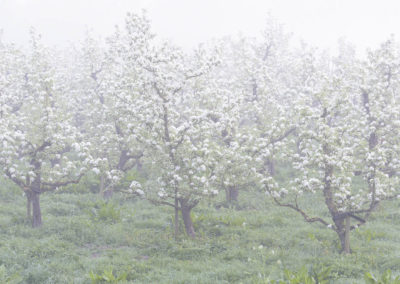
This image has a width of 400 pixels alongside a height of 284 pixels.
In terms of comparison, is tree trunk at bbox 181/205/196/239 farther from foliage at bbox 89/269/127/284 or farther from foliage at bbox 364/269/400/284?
foliage at bbox 364/269/400/284

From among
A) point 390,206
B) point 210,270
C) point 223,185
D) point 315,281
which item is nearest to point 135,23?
point 223,185

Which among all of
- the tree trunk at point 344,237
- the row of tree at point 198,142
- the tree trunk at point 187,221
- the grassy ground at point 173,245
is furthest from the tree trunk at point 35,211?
the tree trunk at point 344,237

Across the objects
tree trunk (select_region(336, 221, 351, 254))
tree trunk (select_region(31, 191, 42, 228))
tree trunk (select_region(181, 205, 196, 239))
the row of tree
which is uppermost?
the row of tree

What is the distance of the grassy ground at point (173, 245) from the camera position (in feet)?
40.2

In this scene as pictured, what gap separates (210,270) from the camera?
12.6 metres

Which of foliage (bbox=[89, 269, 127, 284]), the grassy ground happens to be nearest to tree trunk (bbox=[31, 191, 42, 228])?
the grassy ground

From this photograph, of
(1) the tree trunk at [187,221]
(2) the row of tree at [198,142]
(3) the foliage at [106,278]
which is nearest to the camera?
(3) the foliage at [106,278]

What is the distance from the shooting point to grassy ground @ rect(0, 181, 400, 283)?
12.3 meters

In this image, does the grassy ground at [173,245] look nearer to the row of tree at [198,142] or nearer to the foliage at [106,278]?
the foliage at [106,278]

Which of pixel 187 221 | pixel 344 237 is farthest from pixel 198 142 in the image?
pixel 344 237

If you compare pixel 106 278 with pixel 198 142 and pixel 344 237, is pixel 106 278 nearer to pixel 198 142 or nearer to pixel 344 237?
pixel 198 142

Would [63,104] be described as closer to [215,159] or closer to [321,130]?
[215,159]

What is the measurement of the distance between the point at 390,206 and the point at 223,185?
971 cm

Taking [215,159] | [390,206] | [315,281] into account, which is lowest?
[315,281]
